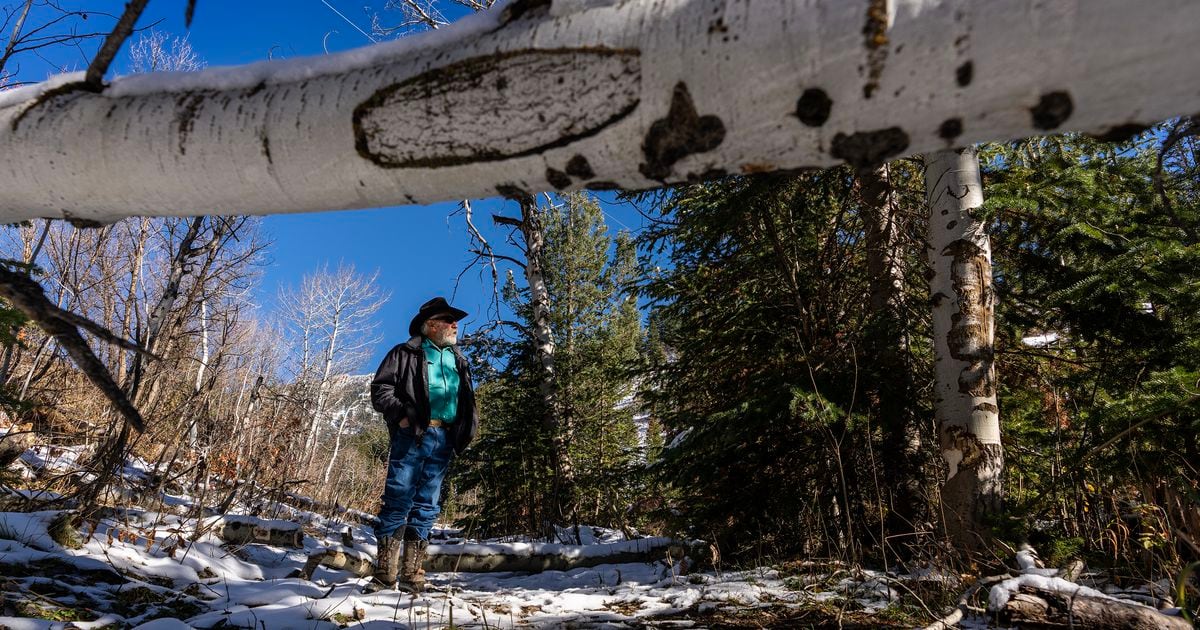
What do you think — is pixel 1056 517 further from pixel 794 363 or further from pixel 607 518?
pixel 607 518

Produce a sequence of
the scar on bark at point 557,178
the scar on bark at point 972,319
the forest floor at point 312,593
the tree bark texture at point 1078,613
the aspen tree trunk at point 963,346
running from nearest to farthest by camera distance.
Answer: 1. the scar on bark at point 557,178
2. the tree bark texture at point 1078,613
3. the forest floor at point 312,593
4. the aspen tree trunk at point 963,346
5. the scar on bark at point 972,319

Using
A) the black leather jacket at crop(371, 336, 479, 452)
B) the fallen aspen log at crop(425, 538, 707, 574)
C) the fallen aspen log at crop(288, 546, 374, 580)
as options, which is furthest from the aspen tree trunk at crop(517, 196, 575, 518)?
the black leather jacket at crop(371, 336, 479, 452)

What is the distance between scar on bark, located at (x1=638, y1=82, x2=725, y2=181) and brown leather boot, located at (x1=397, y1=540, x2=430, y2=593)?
3351 millimetres

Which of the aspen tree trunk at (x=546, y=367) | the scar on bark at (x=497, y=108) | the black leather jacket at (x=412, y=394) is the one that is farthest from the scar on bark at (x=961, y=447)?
the aspen tree trunk at (x=546, y=367)

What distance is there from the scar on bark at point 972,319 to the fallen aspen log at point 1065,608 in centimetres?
165

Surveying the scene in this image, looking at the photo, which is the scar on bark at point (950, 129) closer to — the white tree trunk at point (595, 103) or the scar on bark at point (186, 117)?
the white tree trunk at point (595, 103)

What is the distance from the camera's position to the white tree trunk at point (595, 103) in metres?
0.73

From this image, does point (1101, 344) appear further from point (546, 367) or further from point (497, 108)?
point (546, 367)

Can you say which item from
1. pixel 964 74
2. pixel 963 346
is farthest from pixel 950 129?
pixel 963 346

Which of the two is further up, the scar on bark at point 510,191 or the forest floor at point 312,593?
the scar on bark at point 510,191

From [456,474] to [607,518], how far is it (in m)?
2.41

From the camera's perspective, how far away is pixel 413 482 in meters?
3.88

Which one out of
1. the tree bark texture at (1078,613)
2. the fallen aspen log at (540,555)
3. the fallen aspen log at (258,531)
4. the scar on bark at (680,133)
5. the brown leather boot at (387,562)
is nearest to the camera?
the scar on bark at (680,133)

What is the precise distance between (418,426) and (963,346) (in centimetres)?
332
